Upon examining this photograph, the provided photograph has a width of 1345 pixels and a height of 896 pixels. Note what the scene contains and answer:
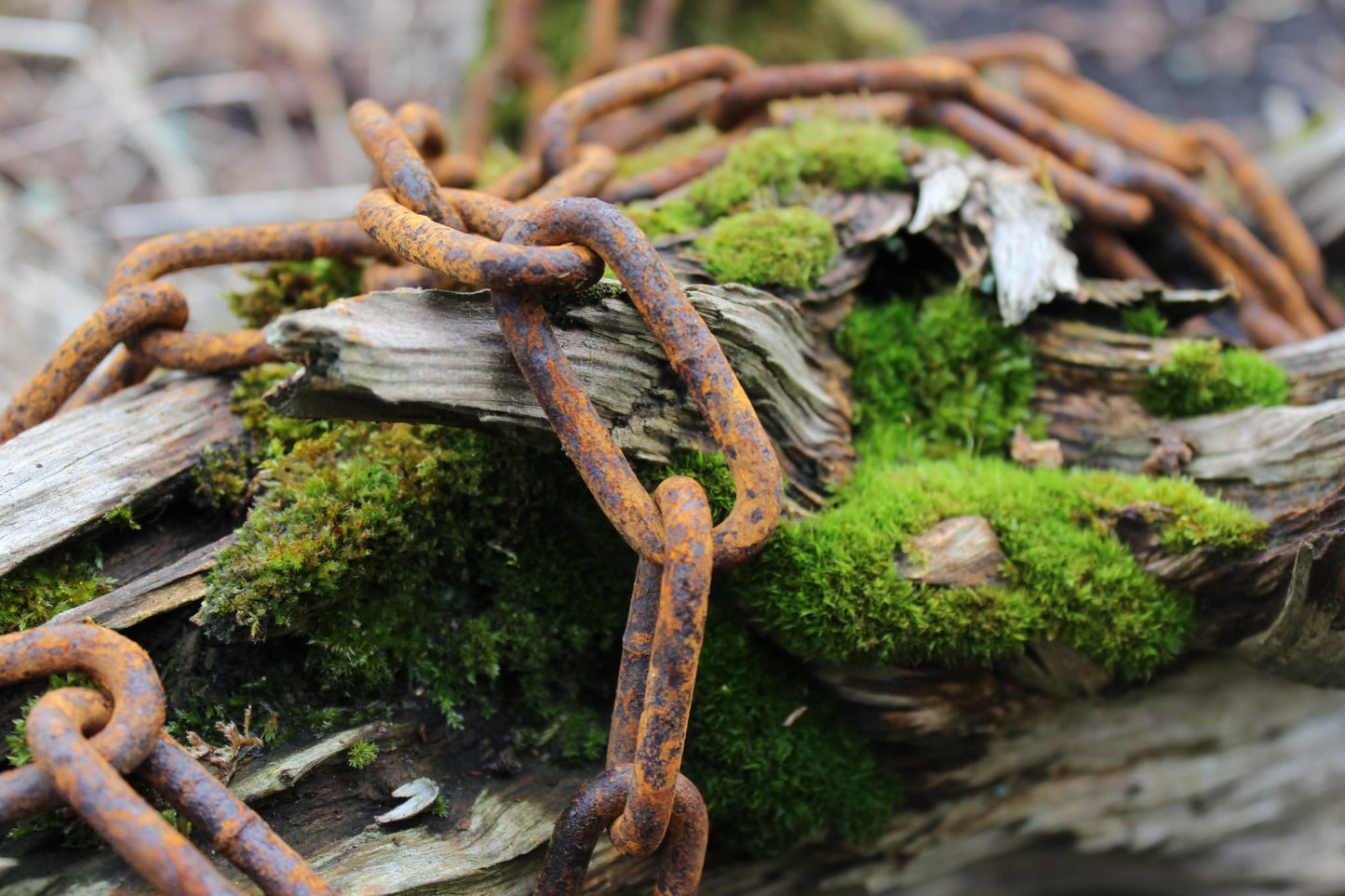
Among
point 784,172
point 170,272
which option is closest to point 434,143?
point 170,272

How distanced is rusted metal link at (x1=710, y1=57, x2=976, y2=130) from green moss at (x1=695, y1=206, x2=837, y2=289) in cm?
70

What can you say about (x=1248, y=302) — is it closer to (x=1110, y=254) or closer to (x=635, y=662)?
(x=1110, y=254)

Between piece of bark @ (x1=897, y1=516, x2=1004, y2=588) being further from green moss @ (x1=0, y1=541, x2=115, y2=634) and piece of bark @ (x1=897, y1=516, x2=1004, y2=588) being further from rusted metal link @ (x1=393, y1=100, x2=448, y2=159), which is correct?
green moss @ (x1=0, y1=541, x2=115, y2=634)

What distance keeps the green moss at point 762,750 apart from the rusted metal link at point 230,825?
3.13 ft

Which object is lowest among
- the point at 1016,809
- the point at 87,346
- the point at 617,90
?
the point at 1016,809

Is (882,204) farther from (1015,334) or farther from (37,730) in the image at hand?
(37,730)

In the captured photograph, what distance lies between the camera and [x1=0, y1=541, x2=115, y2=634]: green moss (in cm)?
187

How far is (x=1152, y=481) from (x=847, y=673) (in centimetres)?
98

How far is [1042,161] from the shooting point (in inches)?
115

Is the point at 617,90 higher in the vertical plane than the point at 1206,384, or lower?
higher

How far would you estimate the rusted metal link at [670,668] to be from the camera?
1601 millimetres

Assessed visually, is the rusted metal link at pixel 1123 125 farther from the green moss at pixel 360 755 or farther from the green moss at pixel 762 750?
the green moss at pixel 360 755

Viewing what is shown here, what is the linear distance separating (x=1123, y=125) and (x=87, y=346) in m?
3.56

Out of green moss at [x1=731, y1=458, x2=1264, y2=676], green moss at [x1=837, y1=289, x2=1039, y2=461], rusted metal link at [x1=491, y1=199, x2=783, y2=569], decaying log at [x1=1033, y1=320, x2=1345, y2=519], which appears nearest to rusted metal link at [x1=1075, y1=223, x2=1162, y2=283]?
decaying log at [x1=1033, y1=320, x2=1345, y2=519]
